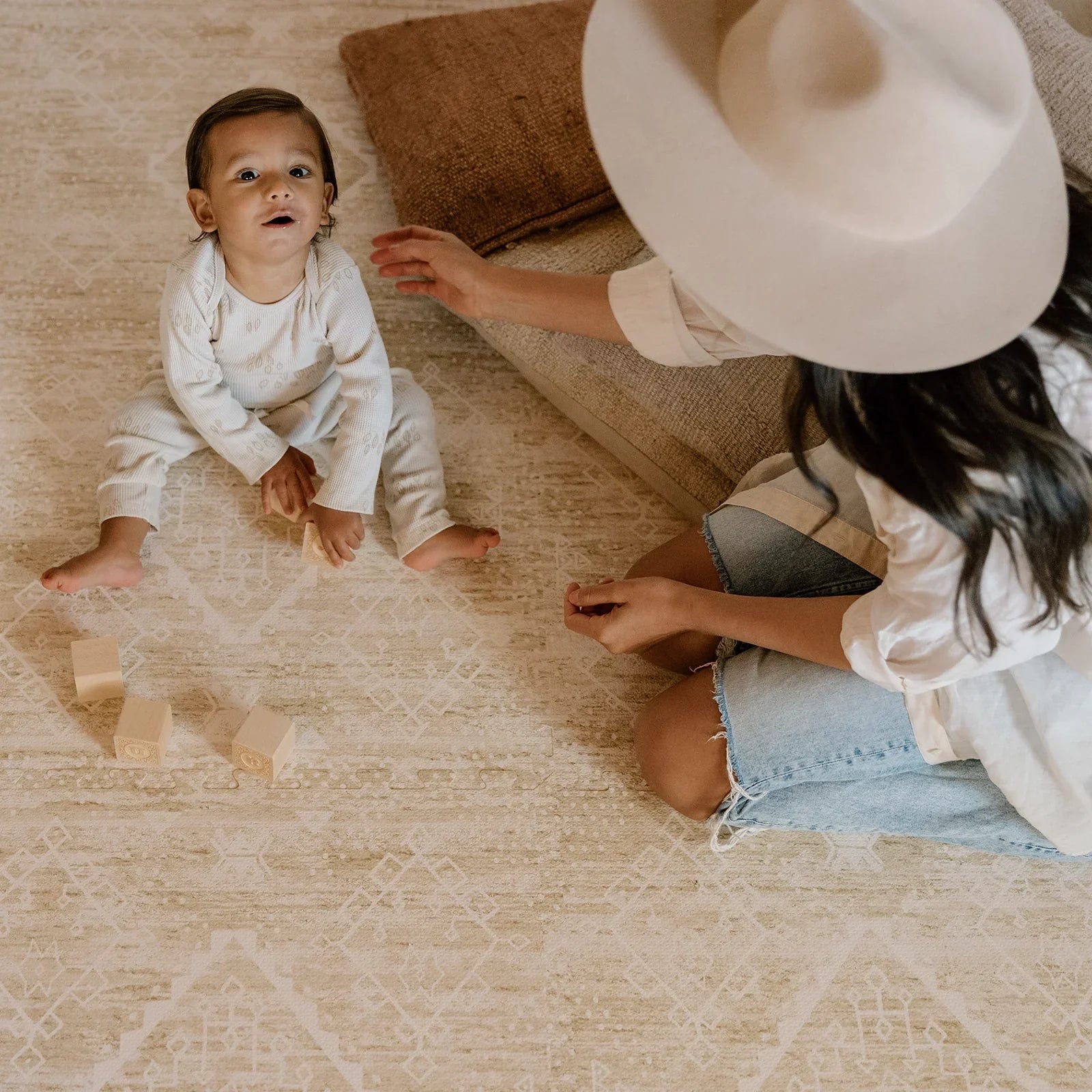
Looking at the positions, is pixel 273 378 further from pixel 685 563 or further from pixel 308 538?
pixel 685 563

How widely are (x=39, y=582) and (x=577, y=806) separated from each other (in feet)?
2.41

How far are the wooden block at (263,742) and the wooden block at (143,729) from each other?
8 centimetres

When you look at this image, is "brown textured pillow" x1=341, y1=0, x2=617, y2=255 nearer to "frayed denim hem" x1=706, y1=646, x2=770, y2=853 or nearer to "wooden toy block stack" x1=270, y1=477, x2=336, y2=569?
"wooden toy block stack" x1=270, y1=477, x2=336, y2=569

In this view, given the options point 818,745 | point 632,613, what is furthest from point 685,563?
point 818,745

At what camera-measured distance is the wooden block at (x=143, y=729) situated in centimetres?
110

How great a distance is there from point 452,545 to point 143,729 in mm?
422

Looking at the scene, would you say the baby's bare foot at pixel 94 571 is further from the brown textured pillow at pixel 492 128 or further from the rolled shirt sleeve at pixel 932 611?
the rolled shirt sleeve at pixel 932 611

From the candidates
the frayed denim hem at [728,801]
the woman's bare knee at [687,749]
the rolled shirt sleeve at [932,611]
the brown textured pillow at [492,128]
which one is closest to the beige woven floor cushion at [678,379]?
the brown textured pillow at [492,128]

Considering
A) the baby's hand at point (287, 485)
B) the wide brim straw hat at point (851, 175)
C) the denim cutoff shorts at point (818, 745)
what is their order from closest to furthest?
the wide brim straw hat at point (851, 175) → the denim cutoff shorts at point (818, 745) → the baby's hand at point (287, 485)

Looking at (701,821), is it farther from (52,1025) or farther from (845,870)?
(52,1025)

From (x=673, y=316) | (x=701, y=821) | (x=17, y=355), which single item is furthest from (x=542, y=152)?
(x=701, y=821)

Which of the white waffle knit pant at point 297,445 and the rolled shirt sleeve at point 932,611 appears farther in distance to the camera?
the white waffle knit pant at point 297,445

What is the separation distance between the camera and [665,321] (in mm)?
1021

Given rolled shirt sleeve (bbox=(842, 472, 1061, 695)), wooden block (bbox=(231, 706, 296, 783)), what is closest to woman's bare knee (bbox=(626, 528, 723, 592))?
rolled shirt sleeve (bbox=(842, 472, 1061, 695))
